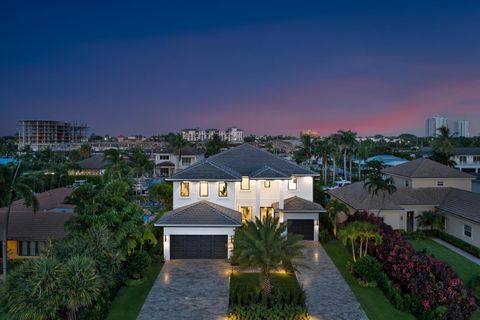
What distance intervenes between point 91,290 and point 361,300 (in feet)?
45.3

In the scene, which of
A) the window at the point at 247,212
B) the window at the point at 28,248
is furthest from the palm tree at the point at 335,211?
the window at the point at 28,248

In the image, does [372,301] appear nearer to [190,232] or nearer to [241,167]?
[190,232]

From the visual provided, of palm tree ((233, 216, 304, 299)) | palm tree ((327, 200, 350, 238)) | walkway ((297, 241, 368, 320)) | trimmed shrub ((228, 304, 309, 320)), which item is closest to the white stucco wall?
walkway ((297, 241, 368, 320))

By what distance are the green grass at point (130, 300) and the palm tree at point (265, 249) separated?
19.2 feet

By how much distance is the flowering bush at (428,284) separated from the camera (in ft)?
58.9

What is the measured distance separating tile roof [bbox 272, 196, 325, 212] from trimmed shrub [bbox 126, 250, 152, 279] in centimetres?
1316

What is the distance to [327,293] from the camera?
850 inches

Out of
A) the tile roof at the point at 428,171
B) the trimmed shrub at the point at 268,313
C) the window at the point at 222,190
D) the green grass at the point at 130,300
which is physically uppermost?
the tile roof at the point at 428,171

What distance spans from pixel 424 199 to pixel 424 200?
22 cm

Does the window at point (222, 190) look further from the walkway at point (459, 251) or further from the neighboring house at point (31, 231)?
the walkway at point (459, 251)

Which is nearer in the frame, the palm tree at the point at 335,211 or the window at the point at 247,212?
the palm tree at the point at 335,211

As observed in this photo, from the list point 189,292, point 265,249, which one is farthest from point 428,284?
point 189,292

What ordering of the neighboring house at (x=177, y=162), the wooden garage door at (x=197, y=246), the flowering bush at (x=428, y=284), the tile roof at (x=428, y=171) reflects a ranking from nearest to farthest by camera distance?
the flowering bush at (x=428, y=284) < the wooden garage door at (x=197, y=246) < the tile roof at (x=428, y=171) < the neighboring house at (x=177, y=162)

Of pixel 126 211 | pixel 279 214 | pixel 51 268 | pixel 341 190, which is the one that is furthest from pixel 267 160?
pixel 51 268
